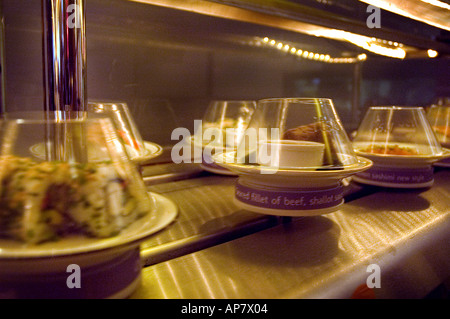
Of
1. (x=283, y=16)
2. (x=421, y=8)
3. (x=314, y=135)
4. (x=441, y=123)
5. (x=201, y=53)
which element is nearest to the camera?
(x=314, y=135)

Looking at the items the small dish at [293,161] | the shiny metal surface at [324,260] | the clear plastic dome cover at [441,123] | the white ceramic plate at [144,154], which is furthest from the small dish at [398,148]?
the white ceramic plate at [144,154]

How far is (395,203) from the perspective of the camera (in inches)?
36.9

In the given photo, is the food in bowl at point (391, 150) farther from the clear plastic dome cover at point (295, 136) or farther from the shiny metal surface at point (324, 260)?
the clear plastic dome cover at point (295, 136)

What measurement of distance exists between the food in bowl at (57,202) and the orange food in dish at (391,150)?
0.81 metres

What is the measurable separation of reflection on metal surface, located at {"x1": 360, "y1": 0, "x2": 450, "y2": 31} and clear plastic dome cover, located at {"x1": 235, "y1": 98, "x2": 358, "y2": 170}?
0.47 meters

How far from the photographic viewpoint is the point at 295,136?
78cm

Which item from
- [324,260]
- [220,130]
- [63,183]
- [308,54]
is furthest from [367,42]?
[63,183]

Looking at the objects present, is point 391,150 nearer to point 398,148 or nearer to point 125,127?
point 398,148

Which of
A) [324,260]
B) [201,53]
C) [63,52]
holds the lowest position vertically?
[324,260]

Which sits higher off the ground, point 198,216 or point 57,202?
point 57,202

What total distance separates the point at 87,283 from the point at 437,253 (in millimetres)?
662

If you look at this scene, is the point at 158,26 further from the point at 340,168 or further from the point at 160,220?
the point at 160,220

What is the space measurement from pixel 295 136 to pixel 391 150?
1.44 ft

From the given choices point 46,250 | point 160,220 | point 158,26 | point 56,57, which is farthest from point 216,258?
point 158,26
